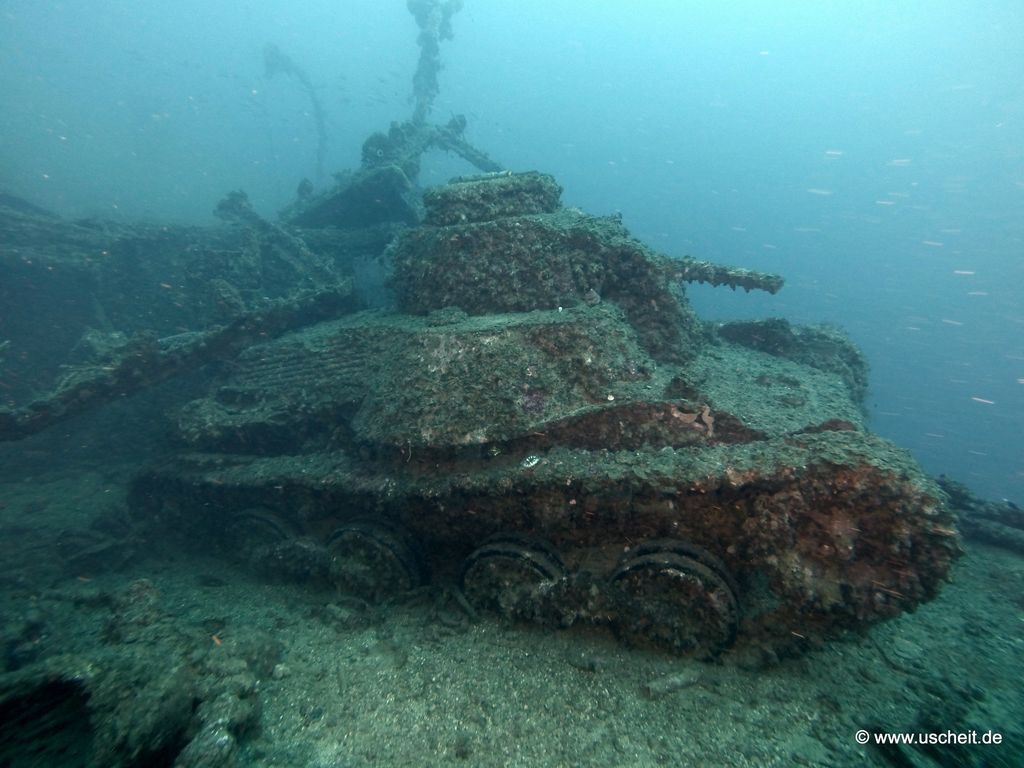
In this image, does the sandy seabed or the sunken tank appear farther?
the sunken tank

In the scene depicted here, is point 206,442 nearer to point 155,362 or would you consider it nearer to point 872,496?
point 155,362

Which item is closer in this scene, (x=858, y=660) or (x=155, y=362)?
(x=858, y=660)

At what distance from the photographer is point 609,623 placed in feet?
14.7

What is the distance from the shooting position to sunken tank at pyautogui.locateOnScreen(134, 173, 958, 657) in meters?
3.99

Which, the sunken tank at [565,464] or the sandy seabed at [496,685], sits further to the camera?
the sunken tank at [565,464]

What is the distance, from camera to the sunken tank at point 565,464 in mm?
3990

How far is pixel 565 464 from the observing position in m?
4.61

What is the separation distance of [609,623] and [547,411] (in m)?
2.04

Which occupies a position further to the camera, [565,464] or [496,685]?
[565,464]

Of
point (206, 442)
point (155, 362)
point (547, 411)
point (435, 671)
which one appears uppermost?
point (547, 411)

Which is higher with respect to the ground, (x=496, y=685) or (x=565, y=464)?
(x=565, y=464)

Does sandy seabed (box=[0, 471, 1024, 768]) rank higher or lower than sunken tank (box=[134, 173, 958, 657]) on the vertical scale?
lower

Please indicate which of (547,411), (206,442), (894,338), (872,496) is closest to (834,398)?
(872,496)

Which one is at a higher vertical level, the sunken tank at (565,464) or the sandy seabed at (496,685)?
the sunken tank at (565,464)
